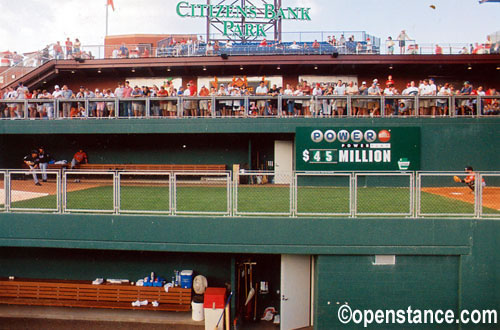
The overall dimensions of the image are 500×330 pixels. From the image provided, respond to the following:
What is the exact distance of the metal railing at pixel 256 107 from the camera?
16.2 m

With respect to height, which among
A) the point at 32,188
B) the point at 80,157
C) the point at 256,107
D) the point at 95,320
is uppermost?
the point at 256,107

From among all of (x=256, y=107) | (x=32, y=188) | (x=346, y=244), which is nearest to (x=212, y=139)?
(x=256, y=107)

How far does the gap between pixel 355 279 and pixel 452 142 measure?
8.55m

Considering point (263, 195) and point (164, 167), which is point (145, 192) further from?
point (164, 167)

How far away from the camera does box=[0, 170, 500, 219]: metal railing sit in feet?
34.7

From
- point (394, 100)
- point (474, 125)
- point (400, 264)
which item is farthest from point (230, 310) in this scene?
point (474, 125)

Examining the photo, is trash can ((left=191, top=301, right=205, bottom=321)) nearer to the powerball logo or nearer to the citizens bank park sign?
the citizens bank park sign

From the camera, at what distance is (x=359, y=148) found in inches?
645

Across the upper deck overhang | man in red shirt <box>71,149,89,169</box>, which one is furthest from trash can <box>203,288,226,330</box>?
the upper deck overhang

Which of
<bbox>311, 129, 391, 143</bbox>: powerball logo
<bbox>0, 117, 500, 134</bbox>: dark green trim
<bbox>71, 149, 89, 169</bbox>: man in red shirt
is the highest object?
<bbox>0, 117, 500, 134</bbox>: dark green trim

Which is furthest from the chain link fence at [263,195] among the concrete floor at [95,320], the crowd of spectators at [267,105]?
the concrete floor at [95,320]

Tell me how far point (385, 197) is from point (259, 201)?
390cm

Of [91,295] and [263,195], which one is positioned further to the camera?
[263,195]

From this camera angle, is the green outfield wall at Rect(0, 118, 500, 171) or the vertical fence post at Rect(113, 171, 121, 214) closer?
the vertical fence post at Rect(113, 171, 121, 214)
